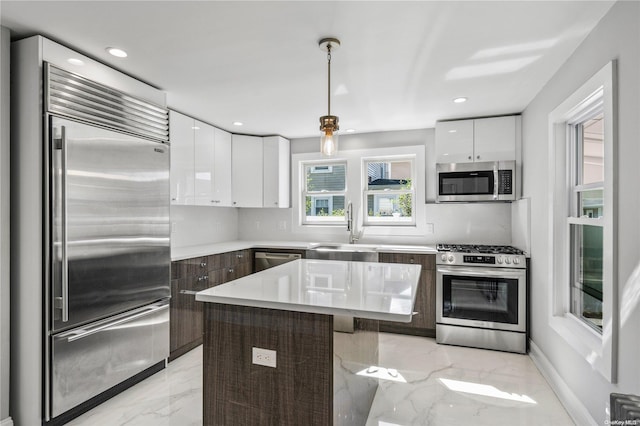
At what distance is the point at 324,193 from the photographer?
16.0ft

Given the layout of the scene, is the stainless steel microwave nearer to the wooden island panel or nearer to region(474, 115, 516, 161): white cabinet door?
region(474, 115, 516, 161): white cabinet door

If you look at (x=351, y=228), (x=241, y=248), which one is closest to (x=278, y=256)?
(x=241, y=248)

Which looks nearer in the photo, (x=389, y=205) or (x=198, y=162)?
(x=198, y=162)

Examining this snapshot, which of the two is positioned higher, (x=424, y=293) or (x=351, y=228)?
(x=351, y=228)

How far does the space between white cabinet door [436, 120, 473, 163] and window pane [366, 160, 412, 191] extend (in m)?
0.58

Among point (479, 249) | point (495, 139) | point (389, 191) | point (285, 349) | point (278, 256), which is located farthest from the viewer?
point (389, 191)

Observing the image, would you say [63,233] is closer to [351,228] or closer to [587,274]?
[351,228]

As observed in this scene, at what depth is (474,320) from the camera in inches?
138

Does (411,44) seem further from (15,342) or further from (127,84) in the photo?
(15,342)

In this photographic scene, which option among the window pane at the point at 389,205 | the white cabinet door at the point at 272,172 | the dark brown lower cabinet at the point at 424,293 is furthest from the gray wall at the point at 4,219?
the window pane at the point at 389,205

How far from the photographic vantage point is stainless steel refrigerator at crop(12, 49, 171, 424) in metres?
2.08

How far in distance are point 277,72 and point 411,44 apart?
38.7 inches

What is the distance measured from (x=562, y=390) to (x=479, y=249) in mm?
1494

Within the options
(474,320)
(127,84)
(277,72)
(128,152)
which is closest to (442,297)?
(474,320)
